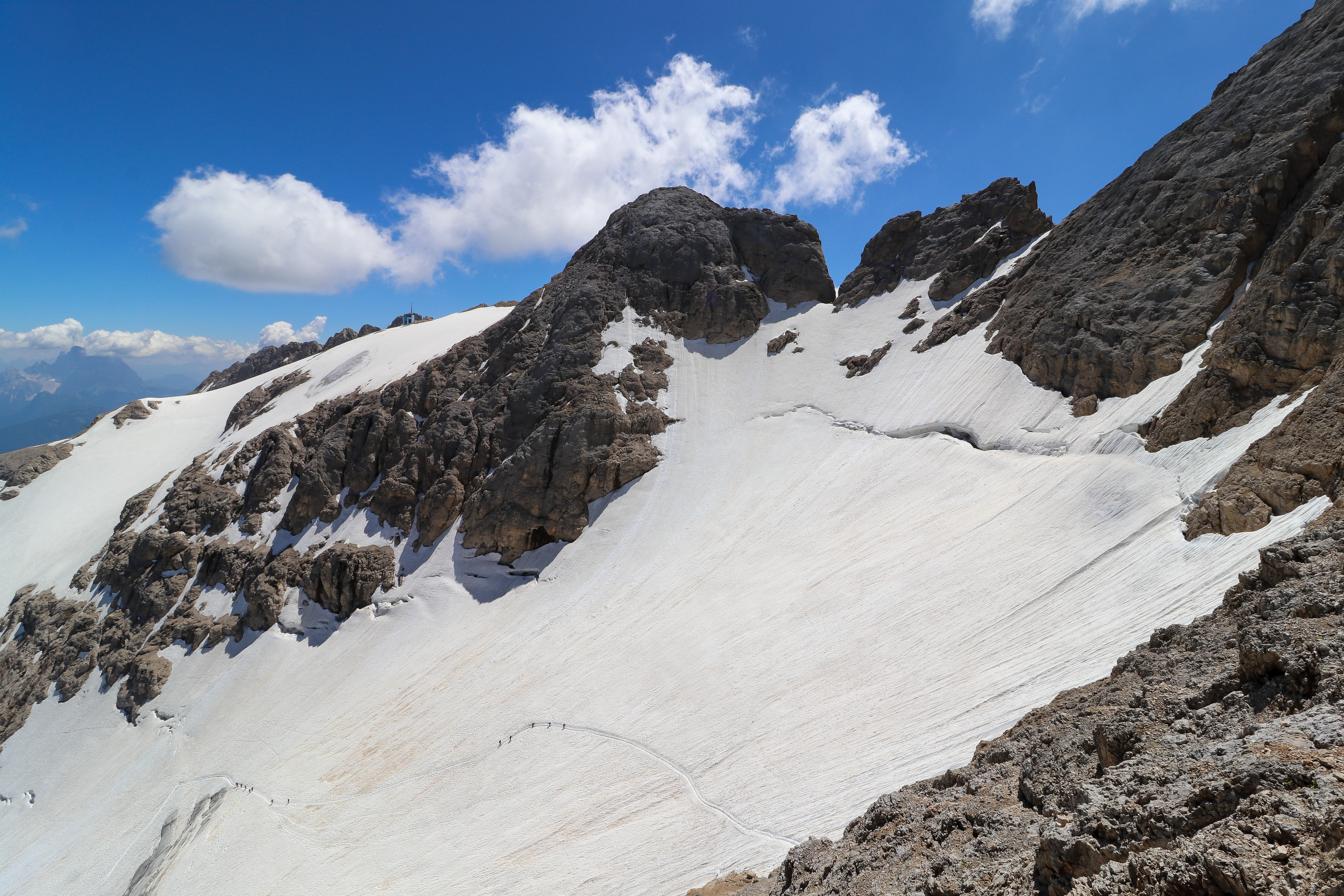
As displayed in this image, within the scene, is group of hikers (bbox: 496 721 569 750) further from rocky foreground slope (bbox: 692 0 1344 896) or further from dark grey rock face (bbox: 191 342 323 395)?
dark grey rock face (bbox: 191 342 323 395)

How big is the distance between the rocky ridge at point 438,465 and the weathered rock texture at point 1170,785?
94.5ft

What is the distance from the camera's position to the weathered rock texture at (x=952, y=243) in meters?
43.0

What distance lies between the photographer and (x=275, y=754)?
28.3 meters

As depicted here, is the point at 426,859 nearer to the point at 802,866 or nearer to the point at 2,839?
the point at 802,866

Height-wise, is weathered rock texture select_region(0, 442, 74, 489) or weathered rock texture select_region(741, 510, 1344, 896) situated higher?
weathered rock texture select_region(0, 442, 74, 489)

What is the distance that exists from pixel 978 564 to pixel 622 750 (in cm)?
1515

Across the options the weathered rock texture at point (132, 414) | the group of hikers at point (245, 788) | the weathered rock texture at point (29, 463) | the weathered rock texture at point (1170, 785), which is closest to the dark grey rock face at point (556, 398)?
the group of hikers at point (245, 788)

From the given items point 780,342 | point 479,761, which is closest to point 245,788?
point 479,761

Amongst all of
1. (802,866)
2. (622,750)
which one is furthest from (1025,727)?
(622,750)

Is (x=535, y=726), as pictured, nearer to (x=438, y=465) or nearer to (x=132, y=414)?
(x=438, y=465)

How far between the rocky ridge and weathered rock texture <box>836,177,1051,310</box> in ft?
14.1

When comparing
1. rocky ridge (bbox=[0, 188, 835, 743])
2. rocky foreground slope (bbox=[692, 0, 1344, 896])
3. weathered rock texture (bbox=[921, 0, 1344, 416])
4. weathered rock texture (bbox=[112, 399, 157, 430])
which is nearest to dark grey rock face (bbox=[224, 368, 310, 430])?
rocky ridge (bbox=[0, 188, 835, 743])

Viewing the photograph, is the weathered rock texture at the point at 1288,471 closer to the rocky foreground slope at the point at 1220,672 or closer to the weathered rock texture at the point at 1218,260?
the rocky foreground slope at the point at 1220,672

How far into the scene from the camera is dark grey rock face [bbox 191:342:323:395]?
80562 millimetres
